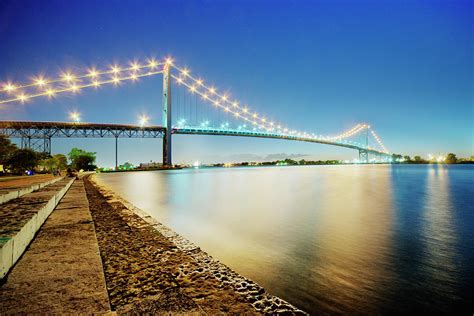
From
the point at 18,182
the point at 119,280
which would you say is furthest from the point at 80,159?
the point at 119,280

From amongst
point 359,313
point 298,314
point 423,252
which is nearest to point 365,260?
point 423,252

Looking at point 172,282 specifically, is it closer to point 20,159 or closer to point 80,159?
point 20,159

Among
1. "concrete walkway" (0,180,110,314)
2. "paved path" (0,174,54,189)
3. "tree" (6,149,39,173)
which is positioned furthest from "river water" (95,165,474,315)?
"tree" (6,149,39,173)

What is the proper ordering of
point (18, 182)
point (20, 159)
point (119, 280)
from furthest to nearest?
1. point (20, 159)
2. point (18, 182)
3. point (119, 280)

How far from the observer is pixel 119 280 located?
2193mm

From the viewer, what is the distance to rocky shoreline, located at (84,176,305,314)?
1.76m

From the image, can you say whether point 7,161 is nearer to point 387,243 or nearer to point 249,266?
point 249,266

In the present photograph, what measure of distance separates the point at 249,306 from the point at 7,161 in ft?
85.8

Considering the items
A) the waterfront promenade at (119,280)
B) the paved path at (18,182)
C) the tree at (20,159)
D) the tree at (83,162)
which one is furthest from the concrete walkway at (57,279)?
the tree at (83,162)

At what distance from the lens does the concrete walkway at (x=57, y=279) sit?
1.44 meters

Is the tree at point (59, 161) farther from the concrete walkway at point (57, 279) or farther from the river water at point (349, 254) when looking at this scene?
the concrete walkway at point (57, 279)

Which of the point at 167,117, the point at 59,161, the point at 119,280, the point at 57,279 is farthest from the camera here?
the point at 167,117

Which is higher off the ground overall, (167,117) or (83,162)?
(167,117)

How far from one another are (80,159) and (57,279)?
53.9m
